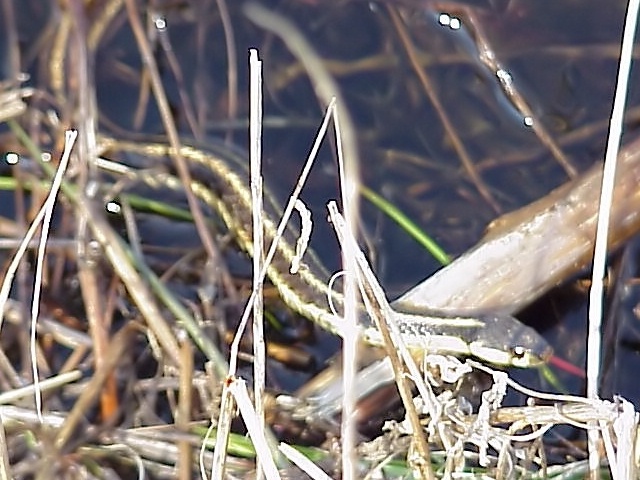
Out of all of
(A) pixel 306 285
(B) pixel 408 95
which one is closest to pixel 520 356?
(A) pixel 306 285

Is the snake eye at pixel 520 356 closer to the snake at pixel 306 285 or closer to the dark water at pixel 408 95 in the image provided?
the snake at pixel 306 285

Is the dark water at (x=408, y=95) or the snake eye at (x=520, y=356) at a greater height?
the dark water at (x=408, y=95)

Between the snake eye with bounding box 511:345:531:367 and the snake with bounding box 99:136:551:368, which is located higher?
the snake with bounding box 99:136:551:368

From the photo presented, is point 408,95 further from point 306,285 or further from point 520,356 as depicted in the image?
point 520,356

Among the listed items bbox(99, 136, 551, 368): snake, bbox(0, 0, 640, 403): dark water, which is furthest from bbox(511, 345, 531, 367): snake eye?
bbox(0, 0, 640, 403): dark water

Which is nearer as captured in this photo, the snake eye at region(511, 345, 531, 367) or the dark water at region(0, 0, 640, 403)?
the snake eye at region(511, 345, 531, 367)

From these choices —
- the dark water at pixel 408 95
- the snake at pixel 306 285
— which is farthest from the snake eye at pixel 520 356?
the dark water at pixel 408 95

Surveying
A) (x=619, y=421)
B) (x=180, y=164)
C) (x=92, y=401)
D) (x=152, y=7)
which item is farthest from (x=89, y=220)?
(x=619, y=421)

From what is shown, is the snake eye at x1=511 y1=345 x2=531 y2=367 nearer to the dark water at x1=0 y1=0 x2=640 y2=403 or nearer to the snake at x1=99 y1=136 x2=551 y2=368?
the snake at x1=99 y1=136 x2=551 y2=368

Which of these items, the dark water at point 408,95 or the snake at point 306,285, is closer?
the snake at point 306,285

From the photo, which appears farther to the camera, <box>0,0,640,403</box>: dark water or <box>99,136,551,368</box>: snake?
<box>0,0,640,403</box>: dark water

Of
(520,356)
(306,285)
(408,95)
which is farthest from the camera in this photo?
(408,95)
